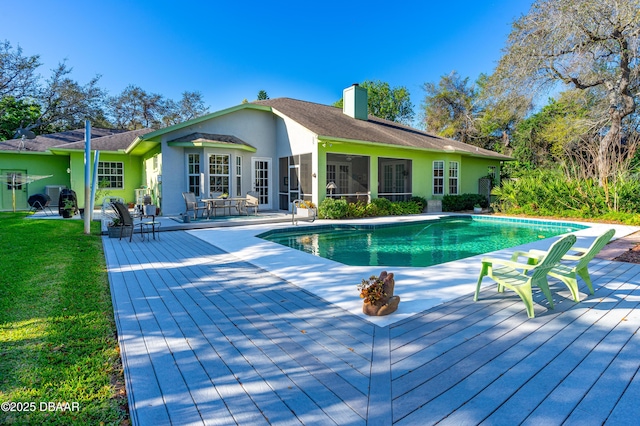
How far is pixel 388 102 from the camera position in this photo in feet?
133

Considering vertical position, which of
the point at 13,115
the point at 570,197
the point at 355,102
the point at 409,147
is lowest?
the point at 570,197

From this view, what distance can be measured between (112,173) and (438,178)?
1692cm

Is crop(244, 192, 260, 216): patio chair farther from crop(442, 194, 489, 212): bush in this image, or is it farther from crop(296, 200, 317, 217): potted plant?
crop(442, 194, 489, 212): bush

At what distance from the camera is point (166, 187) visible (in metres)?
13.9

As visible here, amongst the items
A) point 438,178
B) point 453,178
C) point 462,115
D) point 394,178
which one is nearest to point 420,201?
point 438,178

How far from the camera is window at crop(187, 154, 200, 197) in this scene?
46.5 feet

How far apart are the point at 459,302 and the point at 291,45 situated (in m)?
22.8

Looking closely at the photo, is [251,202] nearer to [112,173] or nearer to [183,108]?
[112,173]

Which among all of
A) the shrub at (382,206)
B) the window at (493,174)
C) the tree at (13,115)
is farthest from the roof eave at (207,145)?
the tree at (13,115)

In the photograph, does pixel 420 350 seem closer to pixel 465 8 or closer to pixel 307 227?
pixel 307 227

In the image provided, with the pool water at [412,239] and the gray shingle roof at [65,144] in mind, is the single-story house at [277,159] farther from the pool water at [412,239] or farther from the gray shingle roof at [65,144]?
the pool water at [412,239]

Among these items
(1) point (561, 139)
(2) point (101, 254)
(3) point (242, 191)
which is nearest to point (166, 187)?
(3) point (242, 191)

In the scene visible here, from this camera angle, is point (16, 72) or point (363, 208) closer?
point (363, 208)

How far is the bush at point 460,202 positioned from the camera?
1811cm
